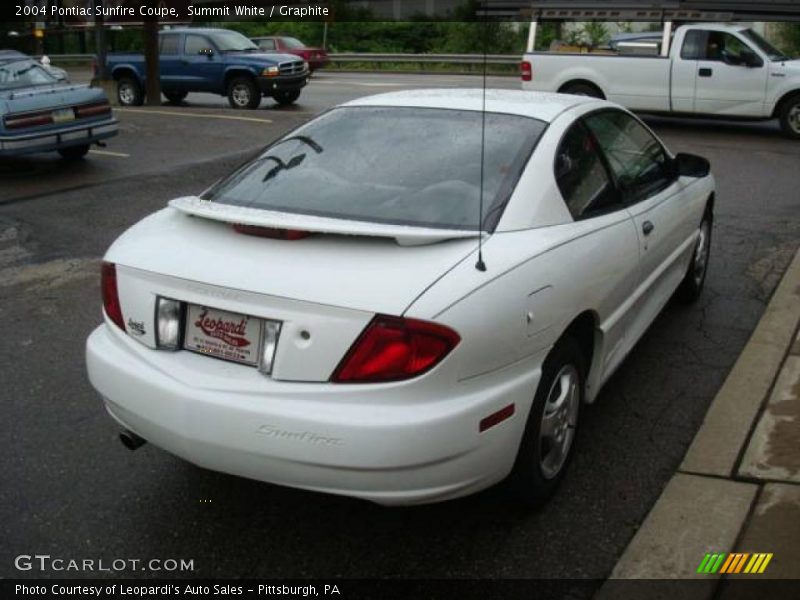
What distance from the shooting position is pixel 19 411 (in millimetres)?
4305

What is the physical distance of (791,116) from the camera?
1329 centimetres

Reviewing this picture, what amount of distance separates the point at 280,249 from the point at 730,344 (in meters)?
3.16

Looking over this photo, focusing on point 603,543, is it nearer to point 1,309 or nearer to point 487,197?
point 487,197

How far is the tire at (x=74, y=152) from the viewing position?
467 inches

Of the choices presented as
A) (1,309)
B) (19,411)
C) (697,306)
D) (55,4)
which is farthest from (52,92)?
(55,4)

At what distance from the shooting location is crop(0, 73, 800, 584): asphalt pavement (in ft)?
10.5

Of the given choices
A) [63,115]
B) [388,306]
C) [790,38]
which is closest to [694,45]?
[63,115]

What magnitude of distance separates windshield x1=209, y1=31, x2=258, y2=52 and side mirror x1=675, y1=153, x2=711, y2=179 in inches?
619

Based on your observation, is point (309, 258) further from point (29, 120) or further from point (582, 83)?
point (582, 83)

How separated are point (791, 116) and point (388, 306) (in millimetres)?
12323

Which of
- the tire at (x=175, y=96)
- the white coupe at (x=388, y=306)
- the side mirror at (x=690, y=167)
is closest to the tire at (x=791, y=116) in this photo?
the side mirror at (x=690, y=167)

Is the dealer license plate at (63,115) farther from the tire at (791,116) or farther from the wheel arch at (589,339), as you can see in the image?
the tire at (791,116)

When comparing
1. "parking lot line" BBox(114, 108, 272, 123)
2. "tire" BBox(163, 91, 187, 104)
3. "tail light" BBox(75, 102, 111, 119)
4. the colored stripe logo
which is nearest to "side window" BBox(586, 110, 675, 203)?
the colored stripe logo

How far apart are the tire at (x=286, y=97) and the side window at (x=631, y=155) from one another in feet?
48.5
